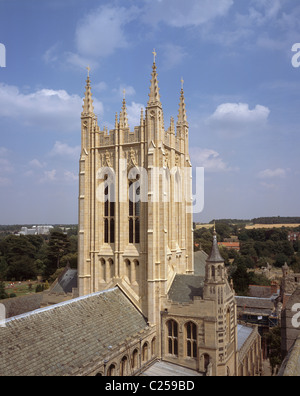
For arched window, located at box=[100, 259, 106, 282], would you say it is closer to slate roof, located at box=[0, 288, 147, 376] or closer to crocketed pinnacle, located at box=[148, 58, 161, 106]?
slate roof, located at box=[0, 288, 147, 376]

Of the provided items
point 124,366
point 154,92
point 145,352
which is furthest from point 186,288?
point 154,92

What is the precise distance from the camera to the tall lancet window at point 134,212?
29.8 meters

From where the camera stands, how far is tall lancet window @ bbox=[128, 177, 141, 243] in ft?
97.9

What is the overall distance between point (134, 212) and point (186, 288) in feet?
26.5

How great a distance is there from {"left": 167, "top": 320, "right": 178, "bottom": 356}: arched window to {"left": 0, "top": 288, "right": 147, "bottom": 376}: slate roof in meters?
2.06

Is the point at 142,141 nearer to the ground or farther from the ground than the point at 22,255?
farther from the ground

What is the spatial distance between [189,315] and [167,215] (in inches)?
395

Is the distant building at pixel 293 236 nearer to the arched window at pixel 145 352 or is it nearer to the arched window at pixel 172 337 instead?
the arched window at pixel 172 337

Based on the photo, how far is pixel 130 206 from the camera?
30406 mm

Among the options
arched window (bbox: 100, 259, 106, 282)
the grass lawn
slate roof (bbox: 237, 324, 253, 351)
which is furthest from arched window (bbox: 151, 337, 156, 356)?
the grass lawn
